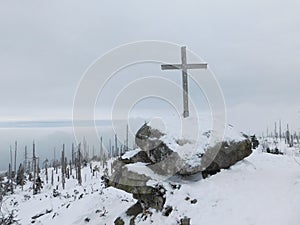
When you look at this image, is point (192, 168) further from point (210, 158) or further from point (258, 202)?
point (258, 202)

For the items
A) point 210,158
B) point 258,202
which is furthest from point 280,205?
point 210,158

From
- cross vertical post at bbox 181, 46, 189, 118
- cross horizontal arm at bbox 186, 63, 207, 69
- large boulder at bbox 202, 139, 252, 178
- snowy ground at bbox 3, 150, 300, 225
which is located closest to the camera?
snowy ground at bbox 3, 150, 300, 225

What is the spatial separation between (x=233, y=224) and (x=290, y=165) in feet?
11.7

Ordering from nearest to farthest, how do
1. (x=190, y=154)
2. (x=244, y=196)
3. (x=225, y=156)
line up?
(x=244, y=196) → (x=190, y=154) → (x=225, y=156)

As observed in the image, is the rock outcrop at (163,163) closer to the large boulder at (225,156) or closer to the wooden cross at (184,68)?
the large boulder at (225,156)

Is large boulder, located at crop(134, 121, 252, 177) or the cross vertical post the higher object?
the cross vertical post

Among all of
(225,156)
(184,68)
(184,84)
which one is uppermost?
(184,68)

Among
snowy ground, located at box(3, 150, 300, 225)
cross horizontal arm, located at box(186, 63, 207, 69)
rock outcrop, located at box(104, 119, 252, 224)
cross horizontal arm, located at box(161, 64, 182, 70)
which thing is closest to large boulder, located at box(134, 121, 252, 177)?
rock outcrop, located at box(104, 119, 252, 224)

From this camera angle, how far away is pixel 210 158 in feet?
Answer: 27.6

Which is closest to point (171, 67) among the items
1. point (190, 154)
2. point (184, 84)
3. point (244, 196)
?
point (184, 84)

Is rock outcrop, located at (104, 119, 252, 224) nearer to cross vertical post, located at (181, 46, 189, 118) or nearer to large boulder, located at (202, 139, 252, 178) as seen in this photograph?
large boulder, located at (202, 139, 252, 178)

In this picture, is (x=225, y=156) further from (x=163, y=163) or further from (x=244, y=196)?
(x=163, y=163)

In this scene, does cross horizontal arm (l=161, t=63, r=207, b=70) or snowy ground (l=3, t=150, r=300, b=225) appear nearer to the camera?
snowy ground (l=3, t=150, r=300, b=225)

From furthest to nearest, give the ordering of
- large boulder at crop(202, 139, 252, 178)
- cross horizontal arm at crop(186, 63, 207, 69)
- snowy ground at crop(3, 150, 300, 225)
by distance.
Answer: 1. cross horizontal arm at crop(186, 63, 207, 69)
2. large boulder at crop(202, 139, 252, 178)
3. snowy ground at crop(3, 150, 300, 225)
